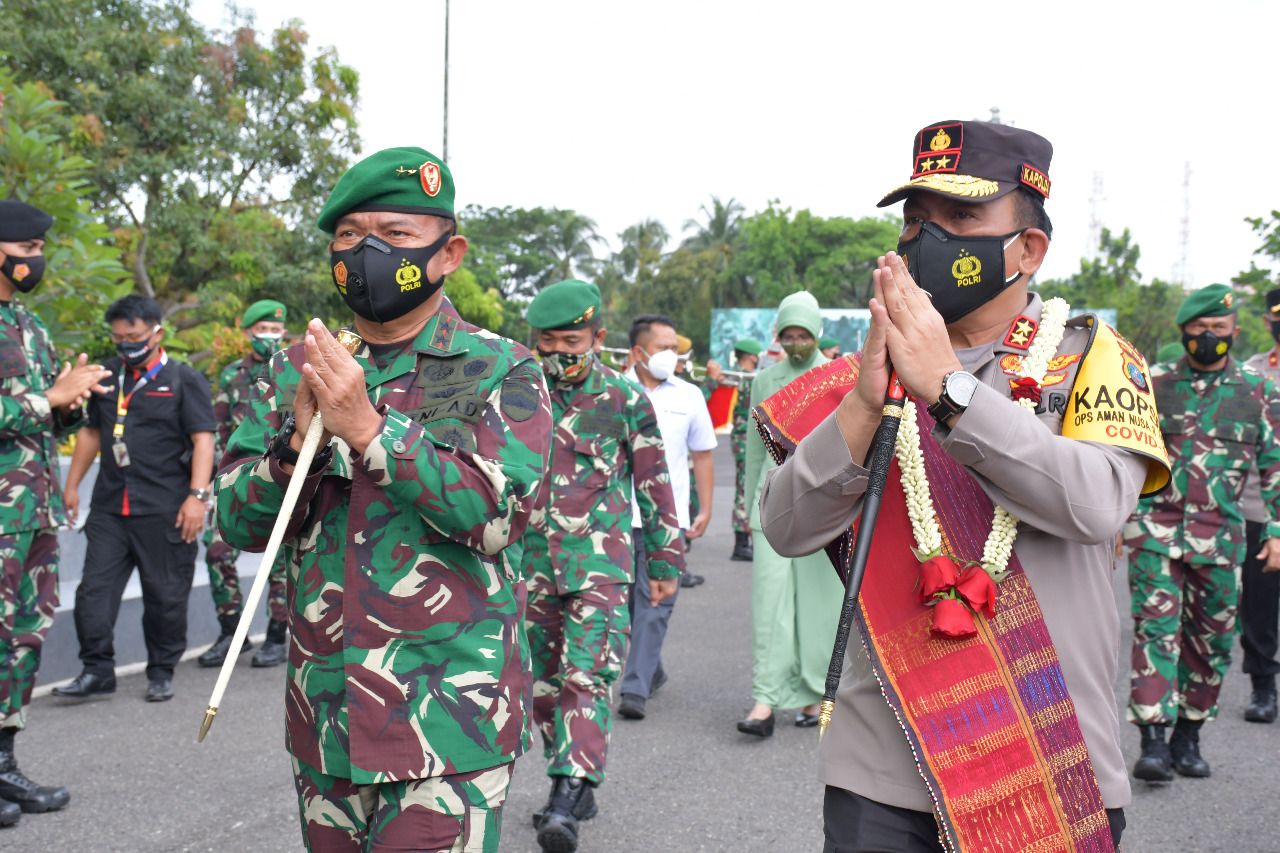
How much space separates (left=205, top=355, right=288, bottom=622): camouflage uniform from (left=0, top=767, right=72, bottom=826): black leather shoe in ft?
7.18

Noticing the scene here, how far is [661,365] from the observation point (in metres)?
7.67

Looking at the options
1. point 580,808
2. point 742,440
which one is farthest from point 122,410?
point 742,440

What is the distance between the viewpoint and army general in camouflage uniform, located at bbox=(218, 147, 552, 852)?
2.40m

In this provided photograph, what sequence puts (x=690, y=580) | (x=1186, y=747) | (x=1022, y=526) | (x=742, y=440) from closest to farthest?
(x=1022, y=526), (x=1186, y=747), (x=690, y=580), (x=742, y=440)

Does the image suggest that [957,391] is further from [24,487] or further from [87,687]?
[87,687]

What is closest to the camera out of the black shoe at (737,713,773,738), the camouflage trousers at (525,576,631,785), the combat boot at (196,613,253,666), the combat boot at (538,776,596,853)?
the combat boot at (538,776,596,853)

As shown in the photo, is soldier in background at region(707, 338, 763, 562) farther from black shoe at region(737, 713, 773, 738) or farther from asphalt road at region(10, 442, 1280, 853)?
black shoe at region(737, 713, 773, 738)

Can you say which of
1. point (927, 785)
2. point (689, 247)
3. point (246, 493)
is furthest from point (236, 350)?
point (689, 247)

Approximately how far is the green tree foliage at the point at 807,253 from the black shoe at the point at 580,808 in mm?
53068

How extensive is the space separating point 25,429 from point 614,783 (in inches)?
125

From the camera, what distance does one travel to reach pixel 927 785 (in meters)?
2.02

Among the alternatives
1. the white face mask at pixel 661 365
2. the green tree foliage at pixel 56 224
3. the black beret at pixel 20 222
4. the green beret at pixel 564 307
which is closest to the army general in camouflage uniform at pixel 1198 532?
the green beret at pixel 564 307

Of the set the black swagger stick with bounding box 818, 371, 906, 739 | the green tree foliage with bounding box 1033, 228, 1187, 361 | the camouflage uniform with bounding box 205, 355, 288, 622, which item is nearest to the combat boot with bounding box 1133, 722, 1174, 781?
the black swagger stick with bounding box 818, 371, 906, 739

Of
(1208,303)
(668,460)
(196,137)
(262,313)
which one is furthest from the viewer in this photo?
(196,137)
